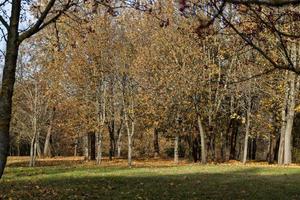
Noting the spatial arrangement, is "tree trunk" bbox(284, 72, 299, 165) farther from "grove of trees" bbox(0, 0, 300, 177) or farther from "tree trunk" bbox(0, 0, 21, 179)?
"tree trunk" bbox(0, 0, 21, 179)

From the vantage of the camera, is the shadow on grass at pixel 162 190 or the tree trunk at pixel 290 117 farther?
the tree trunk at pixel 290 117

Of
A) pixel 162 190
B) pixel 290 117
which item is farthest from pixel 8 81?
pixel 290 117

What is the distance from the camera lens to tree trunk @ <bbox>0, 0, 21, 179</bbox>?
1016 cm

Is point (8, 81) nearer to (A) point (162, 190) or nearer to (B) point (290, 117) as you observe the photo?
(A) point (162, 190)

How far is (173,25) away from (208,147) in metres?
11.1

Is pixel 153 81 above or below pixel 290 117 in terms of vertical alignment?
above

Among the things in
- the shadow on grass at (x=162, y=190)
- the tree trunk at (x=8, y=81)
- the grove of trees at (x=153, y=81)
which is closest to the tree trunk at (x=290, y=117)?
the grove of trees at (x=153, y=81)

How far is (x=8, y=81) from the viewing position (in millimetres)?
10430

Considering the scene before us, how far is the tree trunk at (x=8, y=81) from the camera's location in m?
10.2

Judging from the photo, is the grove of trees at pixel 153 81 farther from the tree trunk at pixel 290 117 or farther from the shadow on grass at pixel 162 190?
Answer: the shadow on grass at pixel 162 190

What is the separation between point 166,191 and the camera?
17000mm

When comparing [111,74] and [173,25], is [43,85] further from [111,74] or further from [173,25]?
[173,25]

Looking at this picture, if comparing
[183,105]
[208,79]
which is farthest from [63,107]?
[208,79]

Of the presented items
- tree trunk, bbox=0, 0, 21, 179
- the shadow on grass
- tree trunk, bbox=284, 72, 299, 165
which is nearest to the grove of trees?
tree trunk, bbox=284, 72, 299, 165
